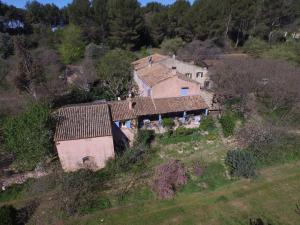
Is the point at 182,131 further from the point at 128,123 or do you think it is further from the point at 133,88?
the point at 133,88

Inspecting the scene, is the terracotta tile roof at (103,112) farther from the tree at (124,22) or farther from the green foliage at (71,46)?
the tree at (124,22)

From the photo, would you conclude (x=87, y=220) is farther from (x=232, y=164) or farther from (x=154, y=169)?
(x=232, y=164)

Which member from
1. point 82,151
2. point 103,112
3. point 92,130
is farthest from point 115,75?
point 82,151

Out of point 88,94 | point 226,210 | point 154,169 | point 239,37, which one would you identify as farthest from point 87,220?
point 239,37

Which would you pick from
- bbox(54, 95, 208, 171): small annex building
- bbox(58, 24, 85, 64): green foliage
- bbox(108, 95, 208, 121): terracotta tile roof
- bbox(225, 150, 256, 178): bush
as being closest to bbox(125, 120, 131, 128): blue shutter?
bbox(54, 95, 208, 171): small annex building

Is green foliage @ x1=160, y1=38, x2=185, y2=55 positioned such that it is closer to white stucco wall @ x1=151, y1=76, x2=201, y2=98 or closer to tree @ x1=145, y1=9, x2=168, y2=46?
tree @ x1=145, y1=9, x2=168, y2=46

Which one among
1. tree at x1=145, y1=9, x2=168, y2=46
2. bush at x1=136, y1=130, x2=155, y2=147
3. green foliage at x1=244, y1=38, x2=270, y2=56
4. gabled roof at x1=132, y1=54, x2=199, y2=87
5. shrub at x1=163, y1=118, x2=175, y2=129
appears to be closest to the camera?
bush at x1=136, y1=130, x2=155, y2=147
